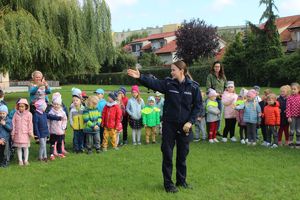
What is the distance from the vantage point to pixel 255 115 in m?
10.0

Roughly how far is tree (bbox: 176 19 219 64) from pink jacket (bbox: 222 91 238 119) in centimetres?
4123

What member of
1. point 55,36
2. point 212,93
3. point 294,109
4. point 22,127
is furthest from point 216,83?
point 55,36

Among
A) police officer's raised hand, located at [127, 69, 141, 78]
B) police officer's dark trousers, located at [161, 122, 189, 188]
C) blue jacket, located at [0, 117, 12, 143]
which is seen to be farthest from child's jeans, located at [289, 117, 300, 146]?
blue jacket, located at [0, 117, 12, 143]

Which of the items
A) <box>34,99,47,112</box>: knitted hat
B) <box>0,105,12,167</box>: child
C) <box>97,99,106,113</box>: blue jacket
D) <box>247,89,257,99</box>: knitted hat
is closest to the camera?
<box>0,105,12,167</box>: child

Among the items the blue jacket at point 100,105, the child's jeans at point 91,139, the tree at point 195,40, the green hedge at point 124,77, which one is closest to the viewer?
the child's jeans at point 91,139

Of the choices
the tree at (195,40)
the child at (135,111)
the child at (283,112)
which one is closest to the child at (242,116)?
the child at (283,112)

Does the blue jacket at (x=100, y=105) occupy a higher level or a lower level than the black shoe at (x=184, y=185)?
higher

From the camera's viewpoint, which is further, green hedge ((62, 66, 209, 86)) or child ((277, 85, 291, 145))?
green hedge ((62, 66, 209, 86))

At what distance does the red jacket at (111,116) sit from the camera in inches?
385

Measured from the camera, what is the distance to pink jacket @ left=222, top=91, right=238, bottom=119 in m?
10.6

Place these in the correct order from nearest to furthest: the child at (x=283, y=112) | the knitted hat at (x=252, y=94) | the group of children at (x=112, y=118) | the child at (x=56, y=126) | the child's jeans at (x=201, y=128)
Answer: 1. the group of children at (x=112, y=118)
2. the child at (x=56, y=126)
3. the child at (x=283, y=112)
4. the knitted hat at (x=252, y=94)
5. the child's jeans at (x=201, y=128)

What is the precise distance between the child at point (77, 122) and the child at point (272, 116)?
4.43 meters

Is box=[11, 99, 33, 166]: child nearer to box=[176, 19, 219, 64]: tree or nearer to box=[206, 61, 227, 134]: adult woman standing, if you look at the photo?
box=[206, 61, 227, 134]: adult woman standing

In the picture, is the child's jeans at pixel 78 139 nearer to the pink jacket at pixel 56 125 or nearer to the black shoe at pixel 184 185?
the pink jacket at pixel 56 125
